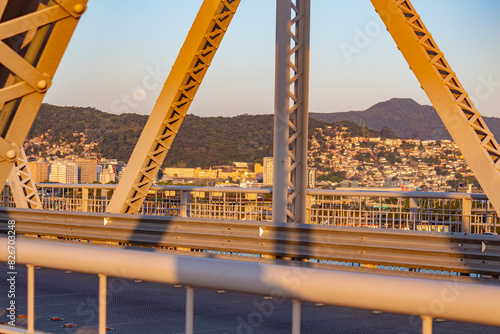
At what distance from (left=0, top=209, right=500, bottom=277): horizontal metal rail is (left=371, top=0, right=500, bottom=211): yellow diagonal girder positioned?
68.2 inches

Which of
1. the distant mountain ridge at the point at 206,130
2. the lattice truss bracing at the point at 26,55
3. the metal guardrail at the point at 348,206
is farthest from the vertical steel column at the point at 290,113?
the distant mountain ridge at the point at 206,130

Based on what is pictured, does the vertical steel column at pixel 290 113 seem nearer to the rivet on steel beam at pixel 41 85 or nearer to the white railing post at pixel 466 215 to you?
the white railing post at pixel 466 215

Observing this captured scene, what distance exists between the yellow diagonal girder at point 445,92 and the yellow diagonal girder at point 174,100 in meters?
2.43

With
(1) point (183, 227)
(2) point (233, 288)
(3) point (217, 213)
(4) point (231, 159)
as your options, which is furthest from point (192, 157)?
(2) point (233, 288)

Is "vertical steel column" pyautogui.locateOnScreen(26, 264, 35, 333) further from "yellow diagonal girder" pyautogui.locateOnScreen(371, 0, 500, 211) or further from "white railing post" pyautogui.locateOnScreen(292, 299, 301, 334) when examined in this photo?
"yellow diagonal girder" pyautogui.locateOnScreen(371, 0, 500, 211)

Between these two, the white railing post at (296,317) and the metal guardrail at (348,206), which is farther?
the metal guardrail at (348,206)

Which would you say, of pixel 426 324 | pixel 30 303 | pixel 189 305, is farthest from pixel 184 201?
pixel 426 324

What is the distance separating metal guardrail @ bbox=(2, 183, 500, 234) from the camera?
875 cm

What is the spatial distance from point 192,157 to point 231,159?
150 centimetres

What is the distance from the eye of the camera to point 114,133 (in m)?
23.7

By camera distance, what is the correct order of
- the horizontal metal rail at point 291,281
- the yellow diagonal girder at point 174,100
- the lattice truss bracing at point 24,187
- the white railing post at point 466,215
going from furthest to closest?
the lattice truss bracing at point 24,187 → the yellow diagonal girder at point 174,100 → the white railing post at point 466,215 → the horizontal metal rail at point 291,281

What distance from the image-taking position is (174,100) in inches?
388

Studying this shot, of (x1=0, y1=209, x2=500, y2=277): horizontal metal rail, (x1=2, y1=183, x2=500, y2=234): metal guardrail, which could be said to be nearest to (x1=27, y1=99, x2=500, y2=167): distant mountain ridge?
(x1=2, y1=183, x2=500, y2=234): metal guardrail

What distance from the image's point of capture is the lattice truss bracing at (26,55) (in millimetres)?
3021
